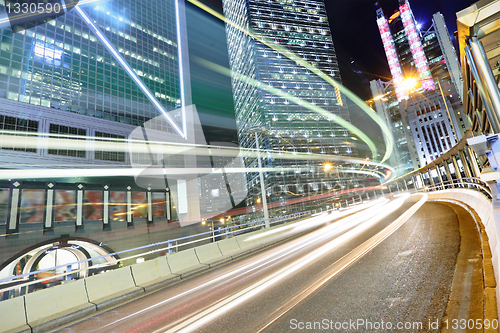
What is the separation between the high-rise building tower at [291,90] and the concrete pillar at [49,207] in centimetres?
5339

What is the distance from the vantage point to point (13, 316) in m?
5.89

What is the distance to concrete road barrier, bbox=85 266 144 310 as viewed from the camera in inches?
291

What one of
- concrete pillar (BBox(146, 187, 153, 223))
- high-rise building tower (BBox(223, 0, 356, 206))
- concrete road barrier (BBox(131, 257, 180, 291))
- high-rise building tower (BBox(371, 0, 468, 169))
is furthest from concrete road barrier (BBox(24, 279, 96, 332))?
high-rise building tower (BBox(371, 0, 468, 169))

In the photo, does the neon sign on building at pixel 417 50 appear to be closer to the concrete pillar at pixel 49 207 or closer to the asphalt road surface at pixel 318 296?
the asphalt road surface at pixel 318 296

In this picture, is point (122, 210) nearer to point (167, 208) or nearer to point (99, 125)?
point (167, 208)

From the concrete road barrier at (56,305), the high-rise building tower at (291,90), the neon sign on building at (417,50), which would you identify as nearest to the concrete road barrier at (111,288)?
the concrete road barrier at (56,305)

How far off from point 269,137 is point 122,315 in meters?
67.9

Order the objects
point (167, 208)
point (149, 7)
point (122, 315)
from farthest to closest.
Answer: point (149, 7)
point (167, 208)
point (122, 315)

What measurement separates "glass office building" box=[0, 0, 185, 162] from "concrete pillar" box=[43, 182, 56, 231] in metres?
10.4

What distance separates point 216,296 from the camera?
648 centimetres

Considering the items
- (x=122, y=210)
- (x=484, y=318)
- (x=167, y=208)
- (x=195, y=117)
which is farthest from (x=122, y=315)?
(x=195, y=117)

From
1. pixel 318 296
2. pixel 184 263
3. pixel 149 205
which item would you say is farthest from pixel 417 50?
pixel 318 296

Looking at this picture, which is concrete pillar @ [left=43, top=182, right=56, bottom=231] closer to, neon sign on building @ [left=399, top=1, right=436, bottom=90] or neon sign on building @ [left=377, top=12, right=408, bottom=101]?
neon sign on building @ [left=399, top=1, right=436, bottom=90]

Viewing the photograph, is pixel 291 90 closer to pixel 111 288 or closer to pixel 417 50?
pixel 417 50
